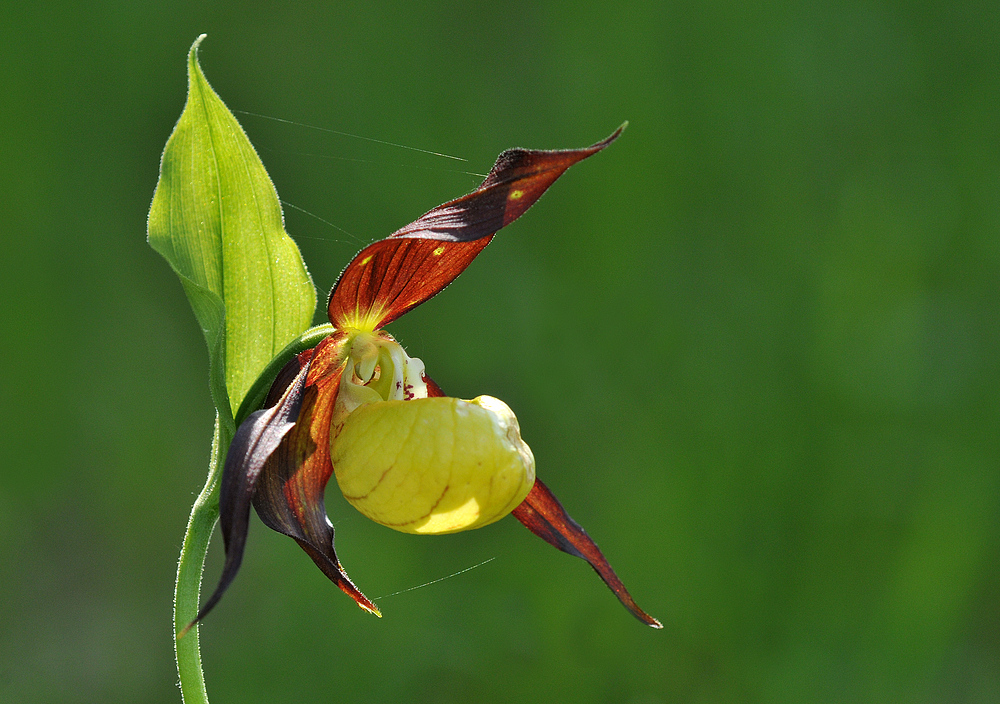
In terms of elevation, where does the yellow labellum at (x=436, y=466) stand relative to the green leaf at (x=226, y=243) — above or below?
below

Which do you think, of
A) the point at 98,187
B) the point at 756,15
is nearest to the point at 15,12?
the point at 98,187

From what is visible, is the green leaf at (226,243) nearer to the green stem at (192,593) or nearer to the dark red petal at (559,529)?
the green stem at (192,593)

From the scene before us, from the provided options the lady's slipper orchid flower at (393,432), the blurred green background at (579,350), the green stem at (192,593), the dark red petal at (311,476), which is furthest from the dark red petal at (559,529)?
the blurred green background at (579,350)

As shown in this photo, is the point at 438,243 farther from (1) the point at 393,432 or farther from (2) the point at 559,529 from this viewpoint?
(2) the point at 559,529

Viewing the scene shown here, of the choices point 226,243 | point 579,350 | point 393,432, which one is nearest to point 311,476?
point 393,432

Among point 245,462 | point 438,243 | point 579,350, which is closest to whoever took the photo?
point 245,462

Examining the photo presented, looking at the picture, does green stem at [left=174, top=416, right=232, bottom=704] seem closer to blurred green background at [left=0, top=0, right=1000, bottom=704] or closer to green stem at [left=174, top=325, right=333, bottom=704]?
green stem at [left=174, top=325, right=333, bottom=704]

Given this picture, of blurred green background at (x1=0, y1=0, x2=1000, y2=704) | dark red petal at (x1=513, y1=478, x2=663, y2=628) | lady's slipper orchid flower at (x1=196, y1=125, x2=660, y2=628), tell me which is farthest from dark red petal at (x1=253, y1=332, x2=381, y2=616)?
blurred green background at (x1=0, y1=0, x2=1000, y2=704)
